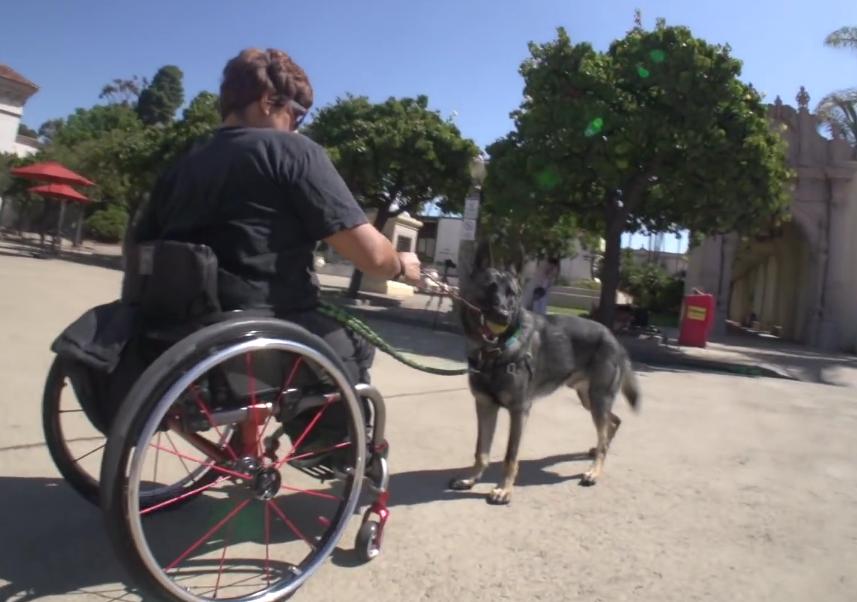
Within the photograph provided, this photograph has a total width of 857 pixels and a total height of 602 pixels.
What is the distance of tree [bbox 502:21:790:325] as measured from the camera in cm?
1208

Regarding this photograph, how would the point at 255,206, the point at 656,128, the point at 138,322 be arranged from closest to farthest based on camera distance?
the point at 138,322, the point at 255,206, the point at 656,128

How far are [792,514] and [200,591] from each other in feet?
10.6

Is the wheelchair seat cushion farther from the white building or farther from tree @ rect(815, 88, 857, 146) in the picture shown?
the white building

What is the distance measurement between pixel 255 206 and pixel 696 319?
14413mm

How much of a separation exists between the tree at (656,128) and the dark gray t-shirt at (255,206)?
10.5 meters

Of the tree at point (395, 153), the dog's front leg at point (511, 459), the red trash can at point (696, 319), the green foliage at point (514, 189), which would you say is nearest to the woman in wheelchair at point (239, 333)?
the dog's front leg at point (511, 459)

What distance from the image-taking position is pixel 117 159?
23.5 metres

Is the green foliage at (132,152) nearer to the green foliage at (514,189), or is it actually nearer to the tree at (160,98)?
the green foliage at (514,189)

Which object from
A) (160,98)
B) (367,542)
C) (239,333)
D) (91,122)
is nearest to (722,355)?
(367,542)

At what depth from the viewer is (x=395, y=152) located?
18.1 metres

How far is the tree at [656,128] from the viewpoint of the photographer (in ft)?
39.6

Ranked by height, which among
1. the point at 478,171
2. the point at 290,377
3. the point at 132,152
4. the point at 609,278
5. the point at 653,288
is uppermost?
the point at 132,152

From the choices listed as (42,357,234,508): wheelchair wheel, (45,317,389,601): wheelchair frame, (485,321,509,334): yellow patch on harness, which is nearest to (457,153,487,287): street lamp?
(485,321,509,334): yellow patch on harness

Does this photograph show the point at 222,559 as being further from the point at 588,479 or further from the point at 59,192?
the point at 59,192
